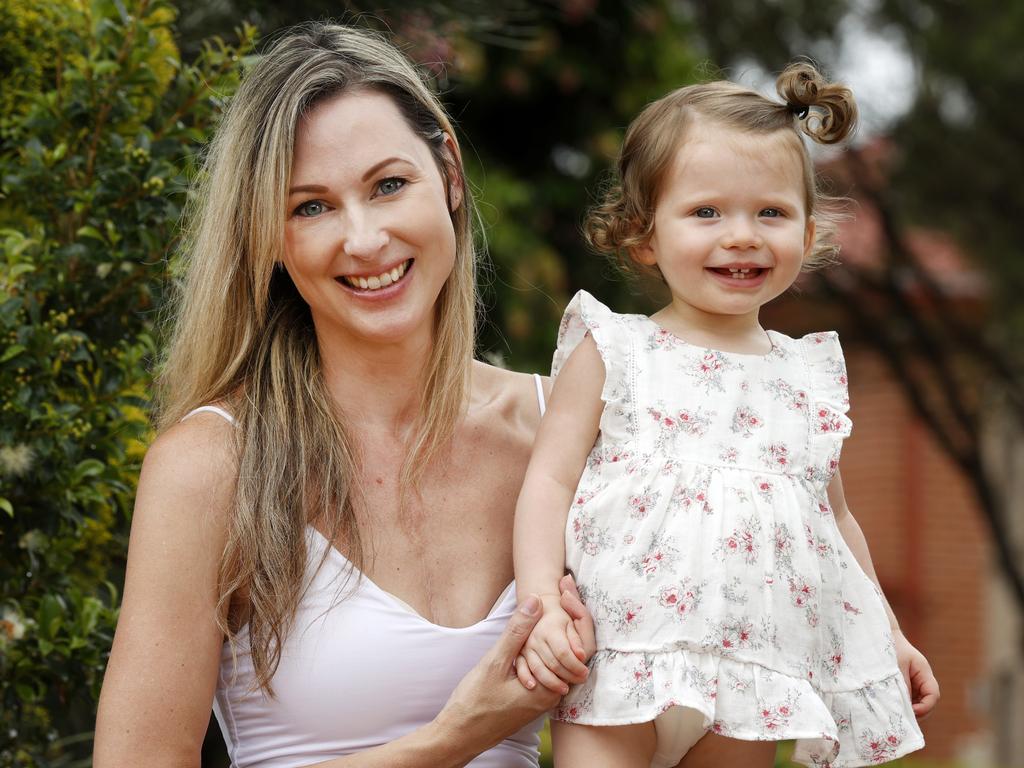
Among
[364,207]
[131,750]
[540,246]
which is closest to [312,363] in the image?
[364,207]

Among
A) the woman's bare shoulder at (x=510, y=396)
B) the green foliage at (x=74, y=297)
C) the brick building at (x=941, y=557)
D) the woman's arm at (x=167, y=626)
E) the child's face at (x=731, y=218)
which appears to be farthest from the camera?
the brick building at (x=941, y=557)

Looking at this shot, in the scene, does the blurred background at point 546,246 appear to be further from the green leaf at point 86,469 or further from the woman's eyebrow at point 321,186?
the woman's eyebrow at point 321,186

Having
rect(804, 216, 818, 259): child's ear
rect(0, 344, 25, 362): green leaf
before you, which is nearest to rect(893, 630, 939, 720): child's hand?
rect(804, 216, 818, 259): child's ear

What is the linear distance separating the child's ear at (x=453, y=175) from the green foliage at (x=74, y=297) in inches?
22.6

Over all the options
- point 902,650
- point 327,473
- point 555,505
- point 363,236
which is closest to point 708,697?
point 555,505

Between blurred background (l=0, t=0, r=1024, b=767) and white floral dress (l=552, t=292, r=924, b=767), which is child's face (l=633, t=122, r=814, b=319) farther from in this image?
blurred background (l=0, t=0, r=1024, b=767)

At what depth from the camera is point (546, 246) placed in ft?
24.2

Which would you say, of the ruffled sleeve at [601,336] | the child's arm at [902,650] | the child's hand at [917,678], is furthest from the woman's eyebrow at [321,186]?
the child's hand at [917,678]

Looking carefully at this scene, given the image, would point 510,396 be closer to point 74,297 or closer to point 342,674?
point 342,674

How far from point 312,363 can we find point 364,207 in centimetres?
35

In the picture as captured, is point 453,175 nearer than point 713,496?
No

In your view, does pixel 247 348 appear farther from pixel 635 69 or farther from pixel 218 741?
pixel 635 69

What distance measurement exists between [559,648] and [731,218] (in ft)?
2.78

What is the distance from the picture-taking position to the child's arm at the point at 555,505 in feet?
7.81
